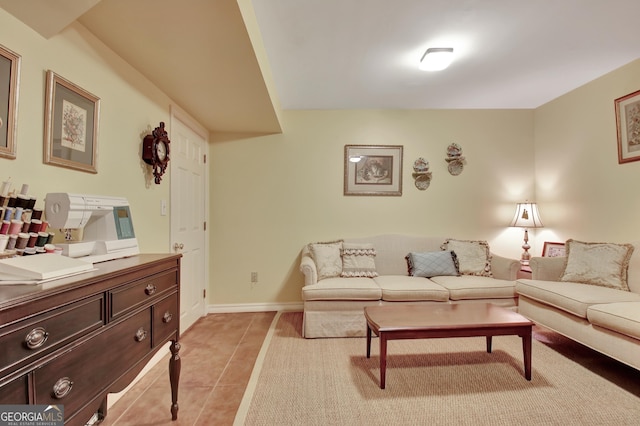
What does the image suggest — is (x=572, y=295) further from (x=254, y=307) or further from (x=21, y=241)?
(x=21, y=241)

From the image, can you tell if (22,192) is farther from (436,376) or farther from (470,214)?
(470,214)

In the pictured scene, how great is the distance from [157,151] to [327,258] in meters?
1.91

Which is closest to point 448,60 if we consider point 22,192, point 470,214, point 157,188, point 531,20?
point 531,20

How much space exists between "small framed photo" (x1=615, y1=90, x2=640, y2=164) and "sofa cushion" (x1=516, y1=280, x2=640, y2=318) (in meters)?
1.26

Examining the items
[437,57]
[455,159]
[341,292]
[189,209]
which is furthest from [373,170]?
[189,209]

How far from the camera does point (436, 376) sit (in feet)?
6.56

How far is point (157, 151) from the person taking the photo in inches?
83.9

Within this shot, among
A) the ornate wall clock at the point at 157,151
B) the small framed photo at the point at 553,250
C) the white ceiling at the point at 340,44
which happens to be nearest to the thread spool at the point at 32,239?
the white ceiling at the point at 340,44

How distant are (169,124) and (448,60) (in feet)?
7.94

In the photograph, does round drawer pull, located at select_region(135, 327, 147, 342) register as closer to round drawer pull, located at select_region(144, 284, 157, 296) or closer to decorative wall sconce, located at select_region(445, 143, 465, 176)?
round drawer pull, located at select_region(144, 284, 157, 296)

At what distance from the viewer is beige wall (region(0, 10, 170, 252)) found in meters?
1.21

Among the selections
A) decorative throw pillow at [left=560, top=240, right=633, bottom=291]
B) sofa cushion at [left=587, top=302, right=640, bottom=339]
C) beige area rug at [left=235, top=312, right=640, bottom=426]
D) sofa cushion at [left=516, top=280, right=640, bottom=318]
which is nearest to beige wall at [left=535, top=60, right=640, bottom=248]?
decorative throw pillow at [left=560, top=240, right=633, bottom=291]

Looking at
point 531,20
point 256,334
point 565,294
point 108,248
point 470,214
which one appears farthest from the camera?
point 470,214

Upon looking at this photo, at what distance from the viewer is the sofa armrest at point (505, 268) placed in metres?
2.97
